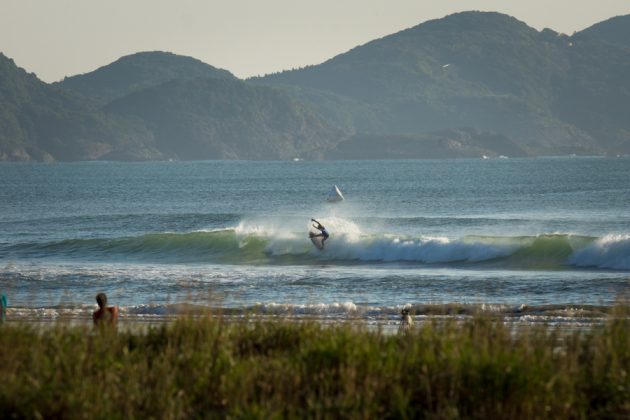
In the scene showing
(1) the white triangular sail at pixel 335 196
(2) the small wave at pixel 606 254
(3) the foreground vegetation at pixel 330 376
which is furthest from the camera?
(1) the white triangular sail at pixel 335 196

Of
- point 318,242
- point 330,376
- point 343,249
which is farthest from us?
point 343,249

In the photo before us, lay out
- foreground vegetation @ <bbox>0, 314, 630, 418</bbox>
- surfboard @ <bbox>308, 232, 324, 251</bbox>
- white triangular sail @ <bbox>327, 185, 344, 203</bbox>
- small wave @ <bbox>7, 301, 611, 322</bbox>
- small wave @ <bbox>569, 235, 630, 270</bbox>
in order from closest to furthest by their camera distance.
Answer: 1. foreground vegetation @ <bbox>0, 314, 630, 418</bbox>
2. small wave @ <bbox>7, 301, 611, 322</bbox>
3. small wave @ <bbox>569, 235, 630, 270</bbox>
4. surfboard @ <bbox>308, 232, 324, 251</bbox>
5. white triangular sail @ <bbox>327, 185, 344, 203</bbox>

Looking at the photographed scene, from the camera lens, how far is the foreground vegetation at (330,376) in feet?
32.0

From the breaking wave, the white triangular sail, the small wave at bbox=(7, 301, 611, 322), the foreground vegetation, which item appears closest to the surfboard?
the breaking wave

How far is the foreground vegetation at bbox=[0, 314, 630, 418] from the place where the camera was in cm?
974

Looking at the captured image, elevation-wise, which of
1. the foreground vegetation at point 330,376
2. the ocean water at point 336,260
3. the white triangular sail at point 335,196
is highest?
the white triangular sail at point 335,196

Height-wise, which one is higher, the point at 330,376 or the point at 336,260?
the point at 336,260

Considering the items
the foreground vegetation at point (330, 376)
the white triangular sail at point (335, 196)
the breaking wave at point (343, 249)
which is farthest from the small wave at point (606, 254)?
the white triangular sail at point (335, 196)

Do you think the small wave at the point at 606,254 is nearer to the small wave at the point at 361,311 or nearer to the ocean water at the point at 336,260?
the ocean water at the point at 336,260

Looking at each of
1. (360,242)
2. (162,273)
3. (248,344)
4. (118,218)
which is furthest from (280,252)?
(248,344)

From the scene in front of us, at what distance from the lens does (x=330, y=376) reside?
33.6ft

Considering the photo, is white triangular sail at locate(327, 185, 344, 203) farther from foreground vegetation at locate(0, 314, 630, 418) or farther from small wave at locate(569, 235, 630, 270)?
foreground vegetation at locate(0, 314, 630, 418)

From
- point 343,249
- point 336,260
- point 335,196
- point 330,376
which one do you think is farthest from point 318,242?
point 335,196

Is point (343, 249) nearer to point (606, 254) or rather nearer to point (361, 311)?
point (606, 254)
